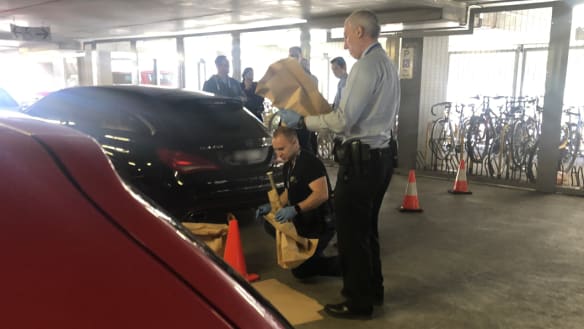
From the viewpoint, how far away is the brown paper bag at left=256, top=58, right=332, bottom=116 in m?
3.20

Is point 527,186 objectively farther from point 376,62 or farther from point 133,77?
point 133,77

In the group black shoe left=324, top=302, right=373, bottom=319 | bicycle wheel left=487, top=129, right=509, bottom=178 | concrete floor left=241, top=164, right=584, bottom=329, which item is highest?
bicycle wheel left=487, top=129, right=509, bottom=178

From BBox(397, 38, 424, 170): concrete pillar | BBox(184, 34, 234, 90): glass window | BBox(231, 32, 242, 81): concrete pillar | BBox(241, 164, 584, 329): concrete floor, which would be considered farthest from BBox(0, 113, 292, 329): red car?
BBox(184, 34, 234, 90): glass window

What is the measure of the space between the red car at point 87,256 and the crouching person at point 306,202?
2682mm

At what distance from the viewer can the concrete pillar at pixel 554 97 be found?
7094mm

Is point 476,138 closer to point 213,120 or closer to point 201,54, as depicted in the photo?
point 213,120

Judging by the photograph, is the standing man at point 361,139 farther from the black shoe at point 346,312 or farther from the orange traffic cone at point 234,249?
the orange traffic cone at point 234,249

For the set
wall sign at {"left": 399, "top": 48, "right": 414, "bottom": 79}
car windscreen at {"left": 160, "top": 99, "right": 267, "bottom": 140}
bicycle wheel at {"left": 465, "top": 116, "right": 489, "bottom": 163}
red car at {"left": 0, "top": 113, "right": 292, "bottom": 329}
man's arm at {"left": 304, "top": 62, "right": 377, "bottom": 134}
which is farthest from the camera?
wall sign at {"left": 399, "top": 48, "right": 414, "bottom": 79}

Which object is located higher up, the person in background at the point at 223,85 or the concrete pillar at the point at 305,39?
the concrete pillar at the point at 305,39

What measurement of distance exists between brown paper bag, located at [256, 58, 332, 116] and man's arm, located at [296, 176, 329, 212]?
60cm

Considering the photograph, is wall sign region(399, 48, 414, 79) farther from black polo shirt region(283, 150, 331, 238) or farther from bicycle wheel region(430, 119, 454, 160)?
black polo shirt region(283, 150, 331, 238)

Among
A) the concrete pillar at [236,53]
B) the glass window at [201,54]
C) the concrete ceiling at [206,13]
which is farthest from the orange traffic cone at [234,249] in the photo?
the glass window at [201,54]

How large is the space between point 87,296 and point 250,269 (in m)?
3.44

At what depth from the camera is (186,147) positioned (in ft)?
14.6
